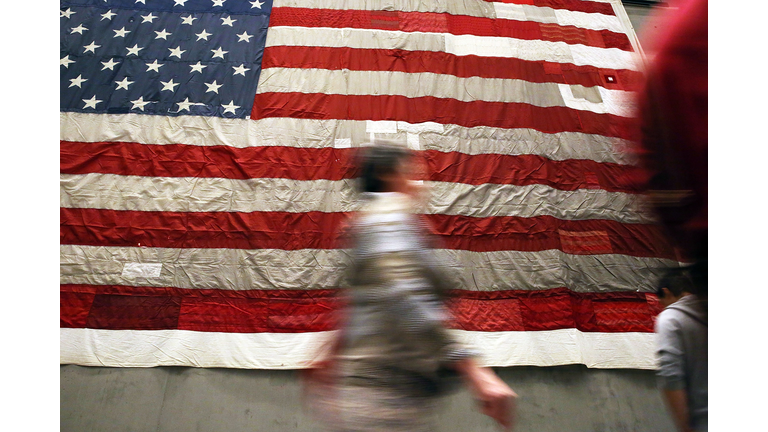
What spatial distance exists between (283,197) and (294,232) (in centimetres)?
33

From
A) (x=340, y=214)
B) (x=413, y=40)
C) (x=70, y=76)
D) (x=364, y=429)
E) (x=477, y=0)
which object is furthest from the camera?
(x=477, y=0)

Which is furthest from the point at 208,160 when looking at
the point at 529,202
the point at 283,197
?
the point at 529,202

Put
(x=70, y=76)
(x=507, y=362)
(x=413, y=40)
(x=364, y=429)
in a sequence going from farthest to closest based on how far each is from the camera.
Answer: (x=413, y=40), (x=70, y=76), (x=507, y=362), (x=364, y=429)

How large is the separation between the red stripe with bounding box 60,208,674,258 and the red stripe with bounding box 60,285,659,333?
39cm

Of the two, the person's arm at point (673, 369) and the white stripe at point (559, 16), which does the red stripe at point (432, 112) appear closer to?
the white stripe at point (559, 16)

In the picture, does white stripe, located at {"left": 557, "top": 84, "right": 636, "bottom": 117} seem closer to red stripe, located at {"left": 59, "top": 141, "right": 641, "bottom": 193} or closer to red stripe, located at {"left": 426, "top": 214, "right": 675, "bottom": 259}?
red stripe, located at {"left": 59, "top": 141, "right": 641, "bottom": 193}

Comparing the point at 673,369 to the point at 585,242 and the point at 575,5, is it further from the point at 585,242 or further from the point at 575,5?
the point at 575,5

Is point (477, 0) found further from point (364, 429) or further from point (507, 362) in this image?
point (364, 429)

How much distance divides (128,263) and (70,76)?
1.94 metres

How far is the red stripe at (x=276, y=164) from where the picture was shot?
3.72 meters

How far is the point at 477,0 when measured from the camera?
479 cm

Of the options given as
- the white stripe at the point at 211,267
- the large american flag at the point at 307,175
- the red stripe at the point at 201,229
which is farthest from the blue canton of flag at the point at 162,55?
the white stripe at the point at 211,267

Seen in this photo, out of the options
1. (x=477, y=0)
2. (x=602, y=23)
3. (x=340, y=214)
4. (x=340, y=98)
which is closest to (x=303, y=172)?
(x=340, y=214)

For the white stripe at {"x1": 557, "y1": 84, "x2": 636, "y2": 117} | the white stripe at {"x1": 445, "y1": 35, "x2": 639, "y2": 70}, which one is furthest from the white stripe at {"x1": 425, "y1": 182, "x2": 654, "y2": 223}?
the white stripe at {"x1": 445, "y1": 35, "x2": 639, "y2": 70}
